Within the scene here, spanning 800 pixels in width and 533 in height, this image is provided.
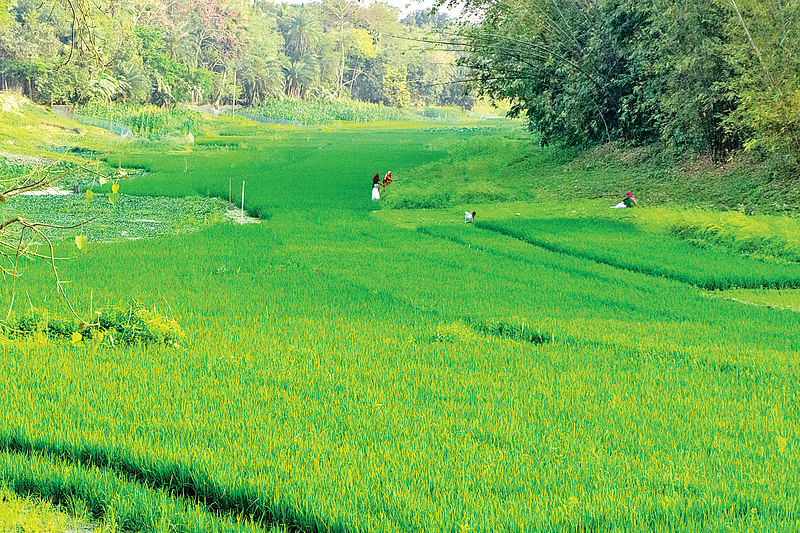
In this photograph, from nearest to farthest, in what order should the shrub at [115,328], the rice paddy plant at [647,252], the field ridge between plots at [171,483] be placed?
the field ridge between plots at [171,483]
the shrub at [115,328]
the rice paddy plant at [647,252]

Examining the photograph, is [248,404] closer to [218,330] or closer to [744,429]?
[218,330]

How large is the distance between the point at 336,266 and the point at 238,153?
25.1 m

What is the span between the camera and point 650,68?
21125 mm

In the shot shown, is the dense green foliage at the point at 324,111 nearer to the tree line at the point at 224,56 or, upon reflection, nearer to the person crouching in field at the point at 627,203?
the tree line at the point at 224,56

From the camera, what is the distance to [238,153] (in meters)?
35.7

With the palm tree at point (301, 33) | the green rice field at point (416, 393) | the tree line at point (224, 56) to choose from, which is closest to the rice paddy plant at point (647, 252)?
the green rice field at point (416, 393)

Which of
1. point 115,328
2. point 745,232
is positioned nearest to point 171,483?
point 115,328

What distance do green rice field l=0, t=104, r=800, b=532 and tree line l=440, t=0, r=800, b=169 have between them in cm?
496

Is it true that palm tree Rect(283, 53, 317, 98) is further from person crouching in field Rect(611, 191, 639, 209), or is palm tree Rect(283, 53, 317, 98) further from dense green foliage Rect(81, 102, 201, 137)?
person crouching in field Rect(611, 191, 639, 209)

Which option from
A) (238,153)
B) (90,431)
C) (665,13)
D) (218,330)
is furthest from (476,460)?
(238,153)

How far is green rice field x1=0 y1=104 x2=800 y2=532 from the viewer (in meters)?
Result: 4.18

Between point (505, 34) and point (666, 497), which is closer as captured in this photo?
point (666, 497)

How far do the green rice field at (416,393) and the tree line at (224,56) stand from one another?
11.8 m

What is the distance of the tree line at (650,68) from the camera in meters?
16.2
